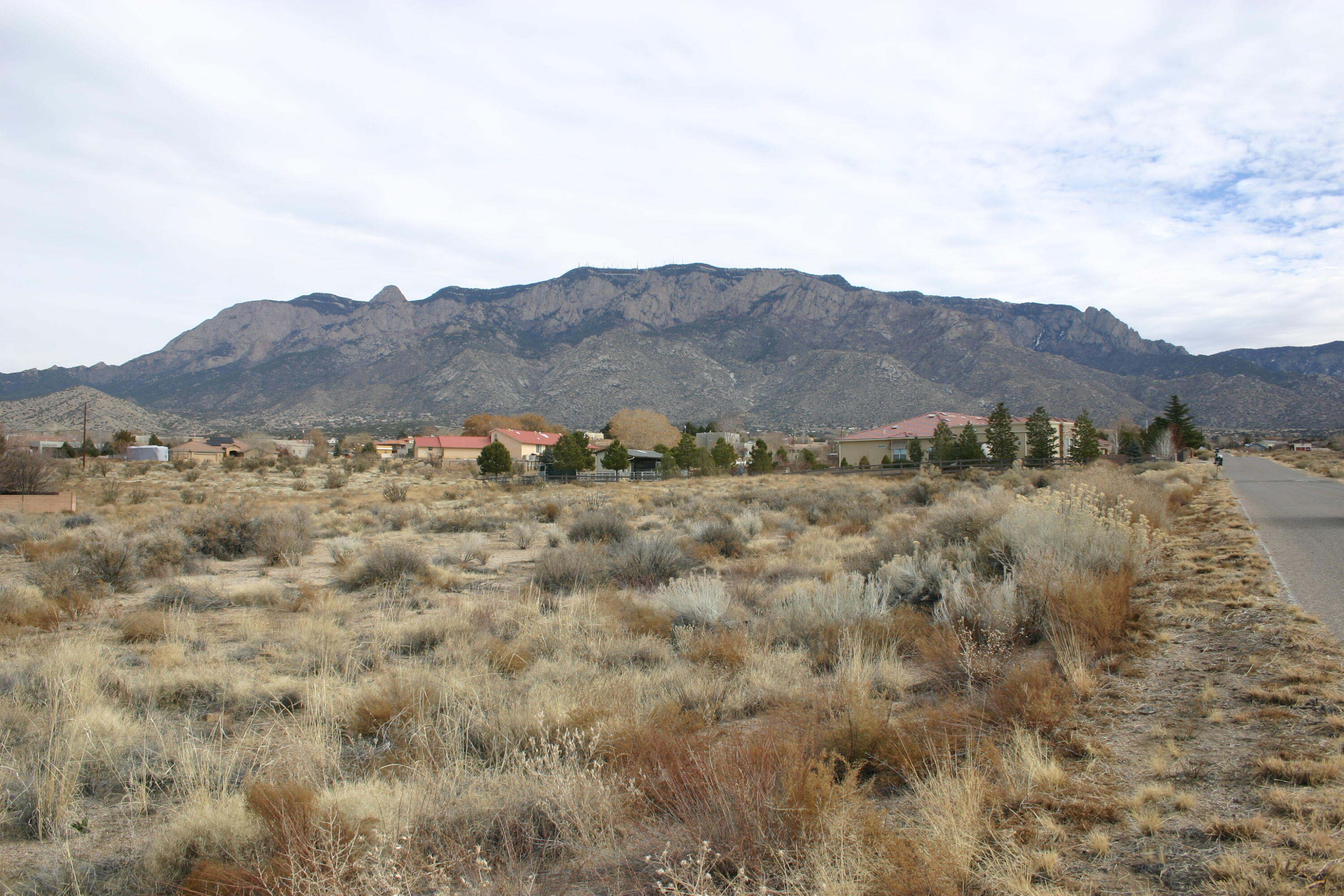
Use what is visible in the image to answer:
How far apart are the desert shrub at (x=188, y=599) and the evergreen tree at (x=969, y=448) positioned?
177 feet

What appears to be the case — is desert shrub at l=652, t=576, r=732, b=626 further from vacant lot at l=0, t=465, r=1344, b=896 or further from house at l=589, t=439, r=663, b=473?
house at l=589, t=439, r=663, b=473

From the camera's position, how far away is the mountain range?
108 meters

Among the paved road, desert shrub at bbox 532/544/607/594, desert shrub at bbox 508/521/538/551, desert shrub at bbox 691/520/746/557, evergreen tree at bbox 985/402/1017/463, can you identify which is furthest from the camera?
evergreen tree at bbox 985/402/1017/463

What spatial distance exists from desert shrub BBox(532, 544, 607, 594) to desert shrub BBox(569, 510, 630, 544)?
3404mm

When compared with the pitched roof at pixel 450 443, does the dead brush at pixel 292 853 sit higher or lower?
higher

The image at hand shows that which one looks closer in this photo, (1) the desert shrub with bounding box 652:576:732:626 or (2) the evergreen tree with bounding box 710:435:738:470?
(1) the desert shrub with bounding box 652:576:732:626

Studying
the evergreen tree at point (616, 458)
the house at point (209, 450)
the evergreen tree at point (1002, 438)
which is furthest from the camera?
the house at point (209, 450)

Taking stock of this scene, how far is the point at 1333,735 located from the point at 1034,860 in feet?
7.62

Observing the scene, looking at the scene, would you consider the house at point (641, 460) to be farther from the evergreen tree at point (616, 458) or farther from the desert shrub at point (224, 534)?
the desert shrub at point (224, 534)

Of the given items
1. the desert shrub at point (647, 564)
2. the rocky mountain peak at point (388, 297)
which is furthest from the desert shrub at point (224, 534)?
the rocky mountain peak at point (388, 297)

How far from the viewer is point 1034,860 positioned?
2990 millimetres

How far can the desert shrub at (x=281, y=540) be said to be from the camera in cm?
1378

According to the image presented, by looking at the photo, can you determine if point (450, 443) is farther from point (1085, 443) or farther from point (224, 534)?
point (224, 534)

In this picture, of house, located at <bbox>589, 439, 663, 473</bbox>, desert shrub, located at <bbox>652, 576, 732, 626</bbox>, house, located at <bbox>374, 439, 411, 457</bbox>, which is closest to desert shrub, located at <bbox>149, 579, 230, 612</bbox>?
desert shrub, located at <bbox>652, 576, 732, 626</bbox>
